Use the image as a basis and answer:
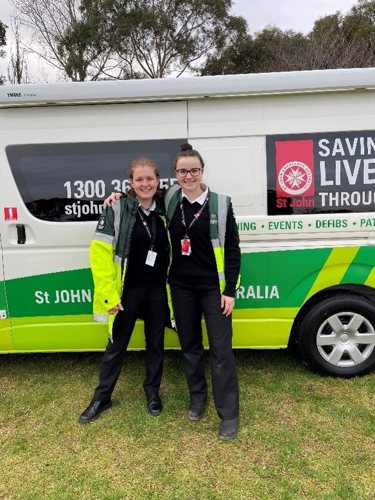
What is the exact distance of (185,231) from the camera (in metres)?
2.81

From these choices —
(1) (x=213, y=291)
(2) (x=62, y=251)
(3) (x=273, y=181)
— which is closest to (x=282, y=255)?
(3) (x=273, y=181)

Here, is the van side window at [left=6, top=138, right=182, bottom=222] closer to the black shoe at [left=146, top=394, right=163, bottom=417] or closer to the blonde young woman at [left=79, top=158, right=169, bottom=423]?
the blonde young woman at [left=79, top=158, right=169, bottom=423]

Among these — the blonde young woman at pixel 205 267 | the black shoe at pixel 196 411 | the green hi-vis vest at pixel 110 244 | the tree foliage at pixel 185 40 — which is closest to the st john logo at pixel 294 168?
the blonde young woman at pixel 205 267

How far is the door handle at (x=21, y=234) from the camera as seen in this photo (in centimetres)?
339

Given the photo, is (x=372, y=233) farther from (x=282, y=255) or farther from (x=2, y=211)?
(x=2, y=211)

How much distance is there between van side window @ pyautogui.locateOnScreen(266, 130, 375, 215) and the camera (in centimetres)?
330

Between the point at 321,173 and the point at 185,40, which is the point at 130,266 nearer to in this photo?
the point at 321,173

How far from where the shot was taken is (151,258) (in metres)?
2.94

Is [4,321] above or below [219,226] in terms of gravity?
below

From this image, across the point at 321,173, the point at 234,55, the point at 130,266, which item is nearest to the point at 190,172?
the point at 130,266

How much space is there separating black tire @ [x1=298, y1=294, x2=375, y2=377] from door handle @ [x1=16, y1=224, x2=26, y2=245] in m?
2.19

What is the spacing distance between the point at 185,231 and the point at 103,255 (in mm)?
535

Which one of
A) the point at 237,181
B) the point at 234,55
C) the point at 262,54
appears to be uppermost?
the point at 234,55

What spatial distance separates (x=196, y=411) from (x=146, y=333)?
63 centimetres
